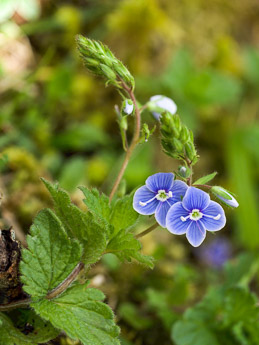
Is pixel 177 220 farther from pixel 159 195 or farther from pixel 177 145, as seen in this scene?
pixel 177 145

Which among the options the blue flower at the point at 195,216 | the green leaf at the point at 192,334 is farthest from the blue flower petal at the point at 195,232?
the green leaf at the point at 192,334

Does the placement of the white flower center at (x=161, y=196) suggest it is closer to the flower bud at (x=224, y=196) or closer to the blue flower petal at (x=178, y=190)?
the blue flower petal at (x=178, y=190)

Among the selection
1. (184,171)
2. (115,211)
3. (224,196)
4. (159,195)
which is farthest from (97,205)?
(224,196)

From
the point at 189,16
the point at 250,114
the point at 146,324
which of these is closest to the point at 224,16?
the point at 189,16

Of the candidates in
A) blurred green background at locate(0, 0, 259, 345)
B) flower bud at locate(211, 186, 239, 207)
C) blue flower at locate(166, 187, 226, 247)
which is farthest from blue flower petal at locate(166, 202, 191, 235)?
blurred green background at locate(0, 0, 259, 345)

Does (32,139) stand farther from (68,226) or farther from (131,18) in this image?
(68,226)
